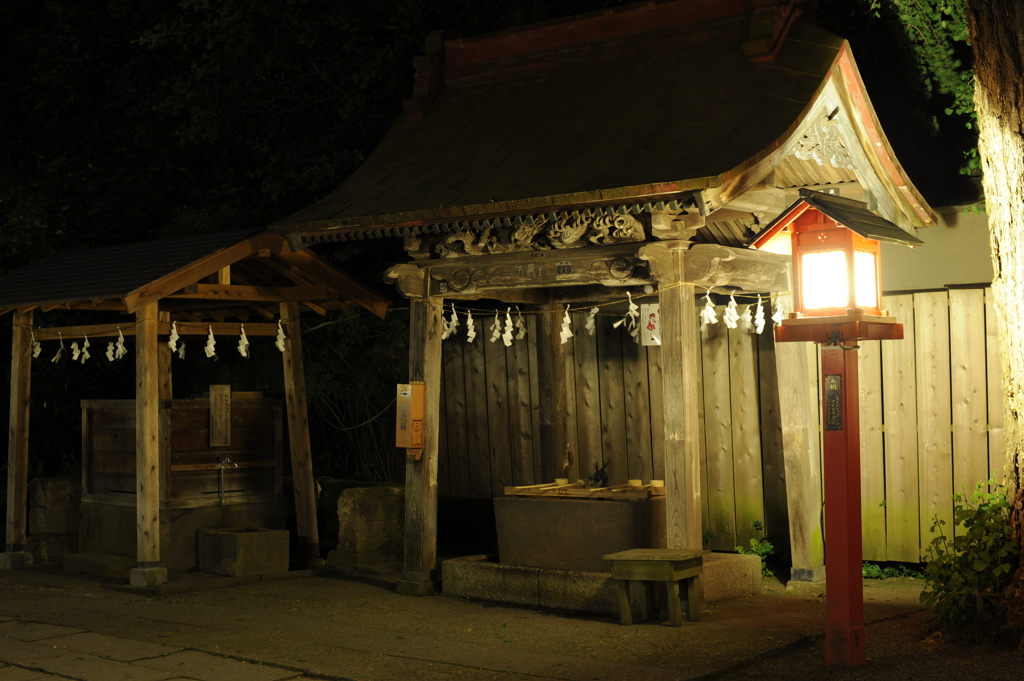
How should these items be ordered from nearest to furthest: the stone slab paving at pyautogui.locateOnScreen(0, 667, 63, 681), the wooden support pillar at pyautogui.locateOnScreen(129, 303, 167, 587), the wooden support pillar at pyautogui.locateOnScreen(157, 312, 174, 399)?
the stone slab paving at pyautogui.locateOnScreen(0, 667, 63, 681) < the wooden support pillar at pyautogui.locateOnScreen(129, 303, 167, 587) < the wooden support pillar at pyautogui.locateOnScreen(157, 312, 174, 399)

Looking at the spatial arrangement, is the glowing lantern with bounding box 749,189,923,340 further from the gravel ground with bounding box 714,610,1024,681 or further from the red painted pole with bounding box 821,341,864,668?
the gravel ground with bounding box 714,610,1024,681

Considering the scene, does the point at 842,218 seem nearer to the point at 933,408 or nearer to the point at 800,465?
the point at 933,408

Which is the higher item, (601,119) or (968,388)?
(601,119)

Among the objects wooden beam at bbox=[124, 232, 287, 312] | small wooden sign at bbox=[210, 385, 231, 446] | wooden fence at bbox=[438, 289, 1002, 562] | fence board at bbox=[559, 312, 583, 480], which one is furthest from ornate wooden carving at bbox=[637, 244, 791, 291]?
small wooden sign at bbox=[210, 385, 231, 446]

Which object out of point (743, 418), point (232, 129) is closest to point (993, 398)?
point (743, 418)

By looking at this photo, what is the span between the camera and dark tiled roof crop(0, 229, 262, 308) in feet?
33.9

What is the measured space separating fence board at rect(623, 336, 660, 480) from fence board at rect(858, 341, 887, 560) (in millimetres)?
2099

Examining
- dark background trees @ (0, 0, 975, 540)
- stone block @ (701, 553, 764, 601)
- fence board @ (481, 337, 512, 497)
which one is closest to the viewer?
stone block @ (701, 553, 764, 601)

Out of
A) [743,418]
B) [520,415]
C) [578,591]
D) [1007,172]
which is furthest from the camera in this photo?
[520,415]

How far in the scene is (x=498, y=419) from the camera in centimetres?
1205

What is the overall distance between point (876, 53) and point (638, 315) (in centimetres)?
455

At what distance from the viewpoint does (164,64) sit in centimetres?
1688

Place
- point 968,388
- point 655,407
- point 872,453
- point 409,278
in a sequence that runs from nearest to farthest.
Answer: point 968,388
point 872,453
point 409,278
point 655,407

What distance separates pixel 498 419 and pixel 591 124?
13.2ft
